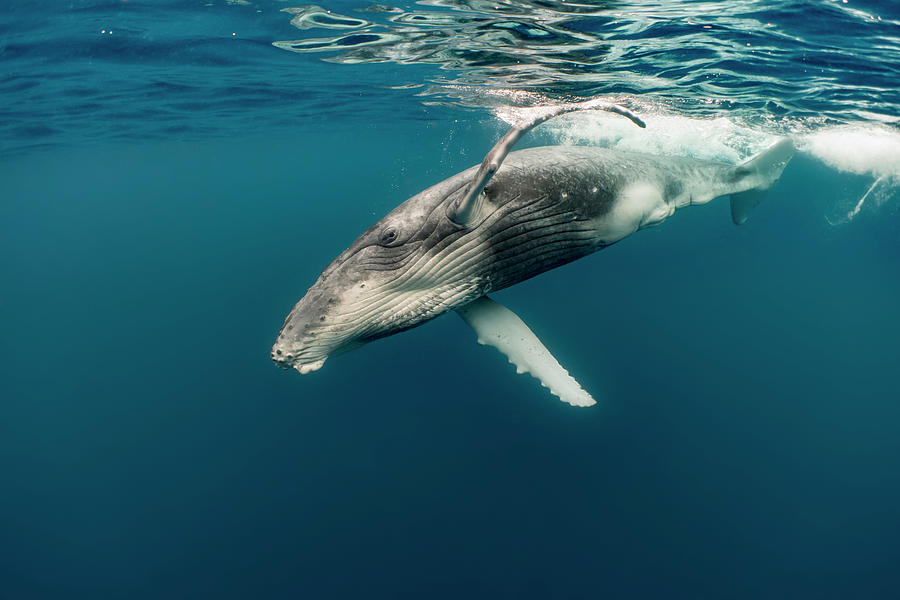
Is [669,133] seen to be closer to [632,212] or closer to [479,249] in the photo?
[632,212]

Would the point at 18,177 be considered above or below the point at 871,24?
below

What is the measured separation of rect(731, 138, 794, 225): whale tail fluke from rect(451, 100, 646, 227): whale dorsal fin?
3.93 meters

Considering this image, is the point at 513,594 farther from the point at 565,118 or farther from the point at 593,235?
the point at 565,118

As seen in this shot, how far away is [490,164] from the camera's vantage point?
2.69 meters

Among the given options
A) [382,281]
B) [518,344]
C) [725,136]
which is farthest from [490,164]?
[725,136]

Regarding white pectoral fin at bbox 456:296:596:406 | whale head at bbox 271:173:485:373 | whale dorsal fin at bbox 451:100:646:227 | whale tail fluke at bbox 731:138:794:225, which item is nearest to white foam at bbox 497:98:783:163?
whale tail fluke at bbox 731:138:794:225

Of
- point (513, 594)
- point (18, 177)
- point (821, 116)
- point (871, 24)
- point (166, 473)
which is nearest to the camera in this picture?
point (871, 24)

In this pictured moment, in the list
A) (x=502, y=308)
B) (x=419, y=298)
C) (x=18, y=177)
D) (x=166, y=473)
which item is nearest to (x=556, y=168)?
(x=502, y=308)

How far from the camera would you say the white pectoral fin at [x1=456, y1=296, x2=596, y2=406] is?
3.78m

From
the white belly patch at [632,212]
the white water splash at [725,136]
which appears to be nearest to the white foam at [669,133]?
the white water splash at [725,136]

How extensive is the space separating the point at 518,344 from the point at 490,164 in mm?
1747

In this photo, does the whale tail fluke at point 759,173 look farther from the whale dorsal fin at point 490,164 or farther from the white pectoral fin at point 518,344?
the white pectoral fin at point 518,344

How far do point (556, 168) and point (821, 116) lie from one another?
1855 cm

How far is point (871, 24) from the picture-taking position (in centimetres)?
768
